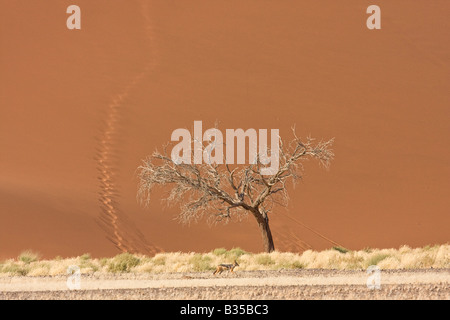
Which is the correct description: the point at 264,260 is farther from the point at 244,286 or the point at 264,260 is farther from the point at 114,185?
the point at 114,185

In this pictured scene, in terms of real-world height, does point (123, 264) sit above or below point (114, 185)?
below

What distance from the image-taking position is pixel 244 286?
12.4 meters

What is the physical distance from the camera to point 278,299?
404 inches

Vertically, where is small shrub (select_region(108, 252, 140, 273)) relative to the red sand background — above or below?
below

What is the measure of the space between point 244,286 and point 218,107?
26.5m

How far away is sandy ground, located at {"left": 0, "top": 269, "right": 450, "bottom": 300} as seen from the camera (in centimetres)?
1073

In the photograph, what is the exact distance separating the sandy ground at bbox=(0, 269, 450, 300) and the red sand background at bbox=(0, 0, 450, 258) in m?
11.1

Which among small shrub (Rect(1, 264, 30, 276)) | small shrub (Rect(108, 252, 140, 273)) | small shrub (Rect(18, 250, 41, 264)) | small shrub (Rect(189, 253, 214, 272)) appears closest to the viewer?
small shrub (Rect(189, 253, 214, 272))

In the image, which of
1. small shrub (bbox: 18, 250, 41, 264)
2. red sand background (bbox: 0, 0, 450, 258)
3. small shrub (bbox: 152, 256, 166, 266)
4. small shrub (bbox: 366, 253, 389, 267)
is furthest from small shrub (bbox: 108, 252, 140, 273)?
red sand background (bbox: 0, 0, 450, 258)

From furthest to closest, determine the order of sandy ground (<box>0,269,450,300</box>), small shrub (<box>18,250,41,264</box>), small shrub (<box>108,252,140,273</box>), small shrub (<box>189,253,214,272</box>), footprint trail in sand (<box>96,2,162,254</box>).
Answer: footprint trail in sand (<box>96,2,162,254</box>)
small shrub (<box>18,250,41,264</box>)
small shrub (<box>108,252,140,273</box>)
small shrub (<box>189,253,214,272</box>)
sandy ground (<box>0,269,450,300</box>)

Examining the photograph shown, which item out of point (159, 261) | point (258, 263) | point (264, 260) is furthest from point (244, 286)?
point (159, 261)

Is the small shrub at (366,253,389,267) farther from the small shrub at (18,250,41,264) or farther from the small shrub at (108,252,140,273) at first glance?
the small shrub at (18,250,41,264)

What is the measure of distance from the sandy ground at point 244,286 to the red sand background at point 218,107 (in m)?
11.1

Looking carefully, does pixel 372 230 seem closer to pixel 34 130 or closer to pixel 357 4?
pixel 34 130
